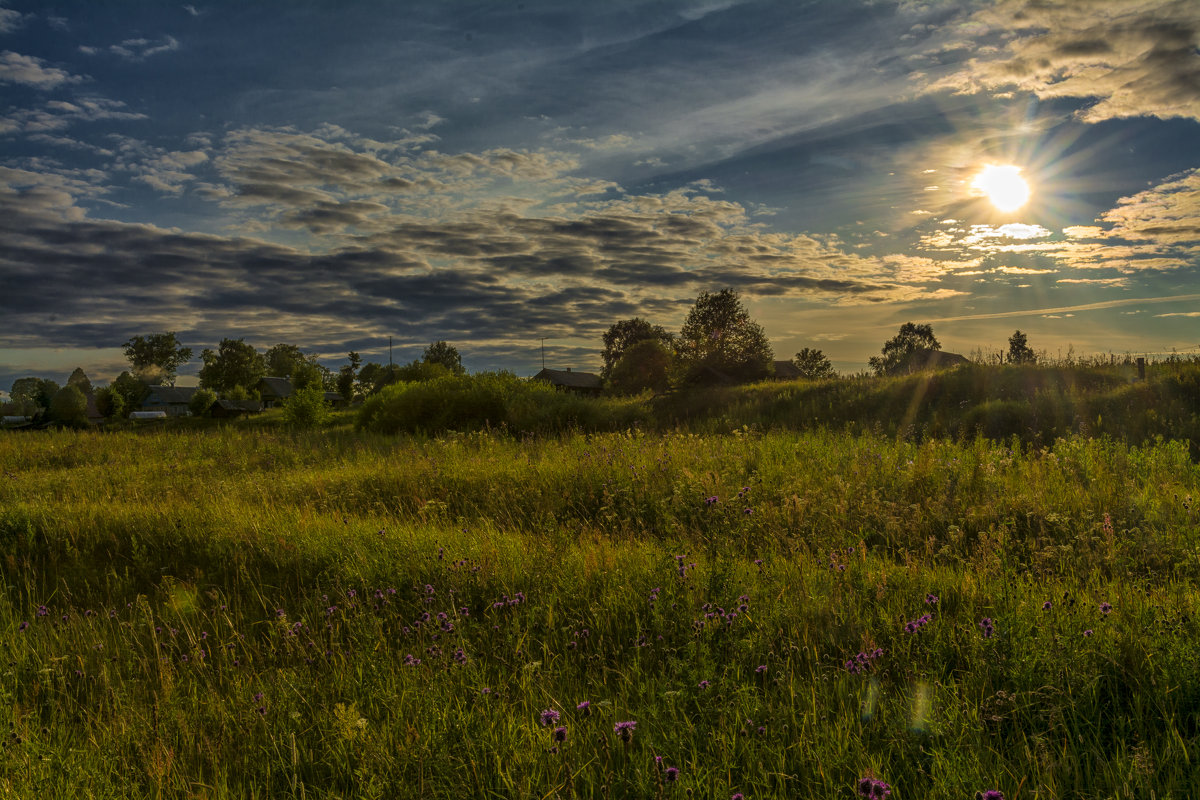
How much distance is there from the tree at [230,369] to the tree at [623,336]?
57321 mm

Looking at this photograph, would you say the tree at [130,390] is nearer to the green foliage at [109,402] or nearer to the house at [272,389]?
the green foliage at [109,402]

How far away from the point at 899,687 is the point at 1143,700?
112 cm

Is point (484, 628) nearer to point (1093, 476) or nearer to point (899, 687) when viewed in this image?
point (899, 687)

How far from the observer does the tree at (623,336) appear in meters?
84.8

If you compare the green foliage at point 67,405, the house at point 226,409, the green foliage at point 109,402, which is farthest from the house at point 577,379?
the green foliage at point 109,402

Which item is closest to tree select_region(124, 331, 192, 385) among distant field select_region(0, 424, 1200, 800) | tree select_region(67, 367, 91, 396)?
tree select_region(67, 367, 91, 396)

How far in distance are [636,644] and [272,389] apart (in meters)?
105

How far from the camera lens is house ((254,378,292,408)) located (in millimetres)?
95938

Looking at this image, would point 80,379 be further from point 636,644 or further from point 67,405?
point 636,644

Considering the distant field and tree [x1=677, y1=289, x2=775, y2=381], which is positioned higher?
tree [x1=677, y1=289, x2=775, y2=381]

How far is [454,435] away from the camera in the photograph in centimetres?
1655

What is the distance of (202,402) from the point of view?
79.3m

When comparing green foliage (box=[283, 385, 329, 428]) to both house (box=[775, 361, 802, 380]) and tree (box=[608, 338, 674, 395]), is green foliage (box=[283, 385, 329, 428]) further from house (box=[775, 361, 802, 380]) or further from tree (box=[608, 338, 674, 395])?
house (box=[775, 361, 802, 380])

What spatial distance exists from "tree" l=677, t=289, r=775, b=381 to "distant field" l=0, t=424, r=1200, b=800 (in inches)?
924
